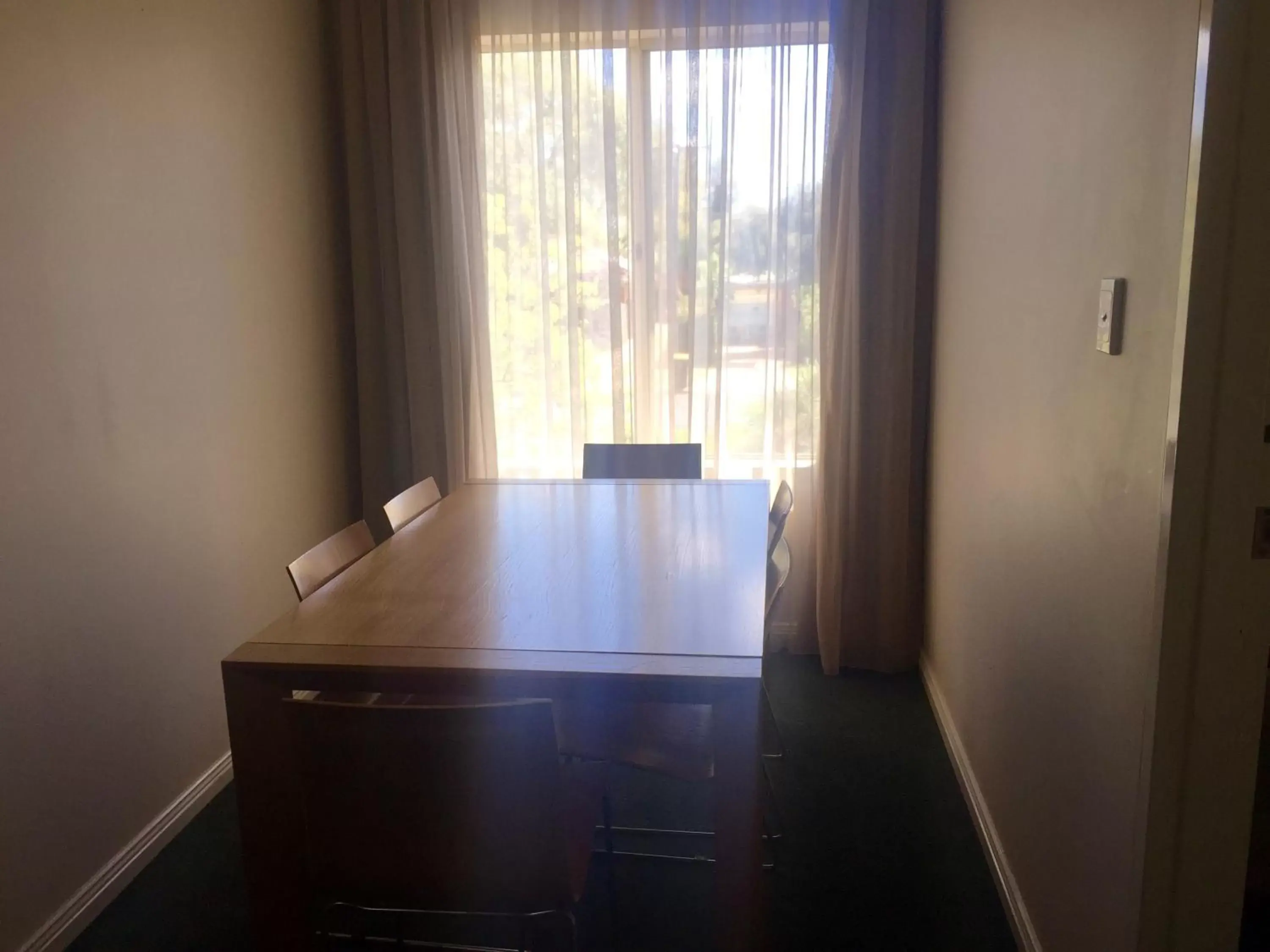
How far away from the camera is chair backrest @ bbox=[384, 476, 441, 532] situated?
7.93 feet

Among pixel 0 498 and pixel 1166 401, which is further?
pixel 0 498

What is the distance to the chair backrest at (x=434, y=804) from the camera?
1.30 meters

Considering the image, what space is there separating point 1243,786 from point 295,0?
328 cm

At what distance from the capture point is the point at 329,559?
2072 millimetres

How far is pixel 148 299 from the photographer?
2369 millimetres

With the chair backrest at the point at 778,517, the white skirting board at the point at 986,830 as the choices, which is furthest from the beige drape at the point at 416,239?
the white skirting board at the point at 986,830

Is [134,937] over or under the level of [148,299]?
under

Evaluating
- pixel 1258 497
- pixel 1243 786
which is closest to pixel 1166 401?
pixel 1258 497

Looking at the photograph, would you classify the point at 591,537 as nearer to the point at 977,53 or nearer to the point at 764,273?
the point at 764,273

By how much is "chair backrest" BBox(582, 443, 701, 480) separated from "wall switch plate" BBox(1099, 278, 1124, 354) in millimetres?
1626

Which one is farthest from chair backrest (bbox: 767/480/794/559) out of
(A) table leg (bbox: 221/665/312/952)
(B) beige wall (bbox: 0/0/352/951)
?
(B) beige wall (bbox: 0/0/352/951)

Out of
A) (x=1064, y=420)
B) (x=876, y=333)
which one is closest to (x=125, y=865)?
(x=1064, y=420)

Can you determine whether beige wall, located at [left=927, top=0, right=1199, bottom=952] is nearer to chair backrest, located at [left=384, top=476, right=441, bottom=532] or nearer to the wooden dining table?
the wooden dining table

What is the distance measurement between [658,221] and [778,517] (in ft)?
4.38
